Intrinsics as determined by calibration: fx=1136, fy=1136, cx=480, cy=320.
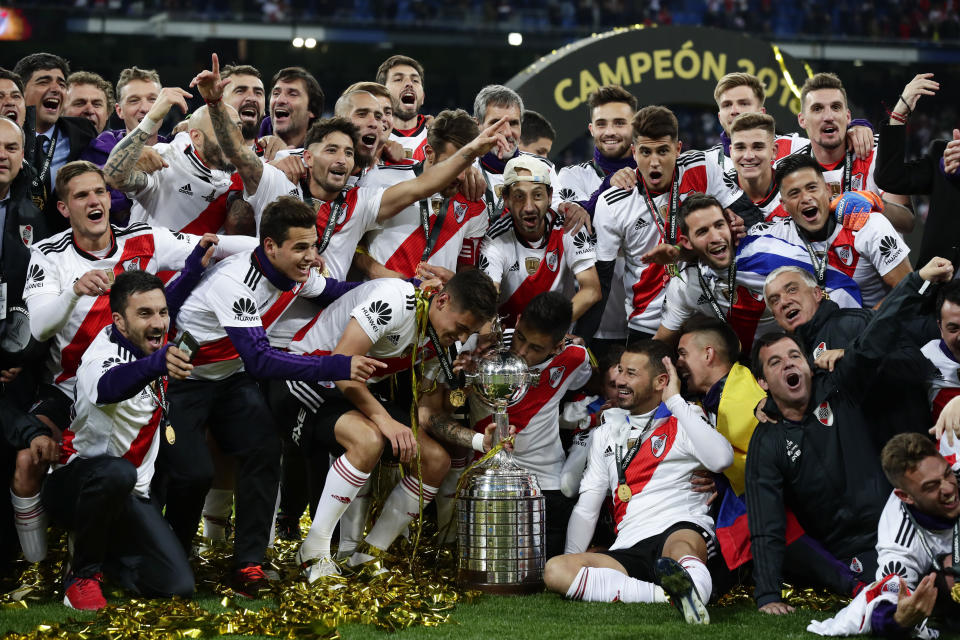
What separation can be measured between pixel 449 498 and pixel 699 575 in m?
1.51

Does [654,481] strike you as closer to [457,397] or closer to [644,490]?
[644,490]

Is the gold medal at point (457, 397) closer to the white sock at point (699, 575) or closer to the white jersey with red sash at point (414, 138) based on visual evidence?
the white sock at point (699, 575)

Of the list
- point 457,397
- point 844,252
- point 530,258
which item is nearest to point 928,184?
point 844,252

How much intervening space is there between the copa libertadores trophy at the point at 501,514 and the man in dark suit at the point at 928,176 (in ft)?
6.74

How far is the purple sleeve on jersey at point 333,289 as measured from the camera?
213 inches

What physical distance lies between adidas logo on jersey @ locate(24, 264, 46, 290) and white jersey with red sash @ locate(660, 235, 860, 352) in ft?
10.0

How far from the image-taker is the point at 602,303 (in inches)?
249

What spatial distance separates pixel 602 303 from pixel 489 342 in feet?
3.41

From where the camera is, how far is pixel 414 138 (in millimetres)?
7062

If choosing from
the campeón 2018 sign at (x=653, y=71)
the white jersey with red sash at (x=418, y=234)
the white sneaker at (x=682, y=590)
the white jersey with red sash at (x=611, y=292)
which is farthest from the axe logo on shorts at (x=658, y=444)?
the campeón 2018 sign at (x=653, y=71)

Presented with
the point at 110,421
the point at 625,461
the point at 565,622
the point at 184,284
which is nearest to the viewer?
the point at 565,622

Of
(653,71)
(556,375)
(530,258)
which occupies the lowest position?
(556,375)

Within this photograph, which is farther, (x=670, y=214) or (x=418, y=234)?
(x=670, y=214)

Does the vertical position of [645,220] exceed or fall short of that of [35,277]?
it exceeds it
